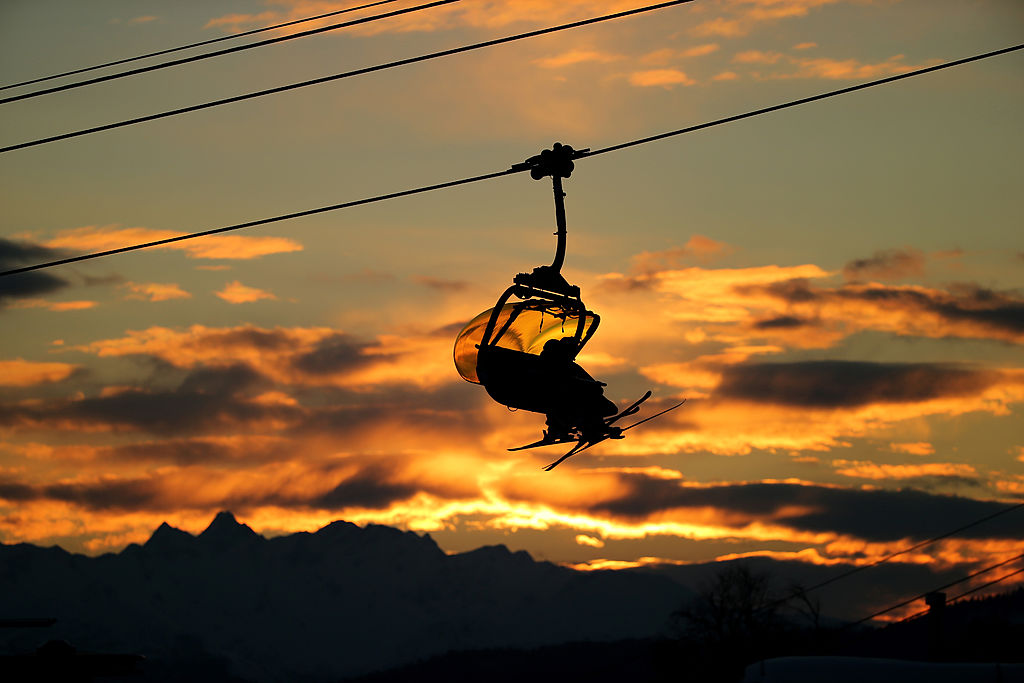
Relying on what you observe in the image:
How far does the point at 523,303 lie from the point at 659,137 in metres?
2.21

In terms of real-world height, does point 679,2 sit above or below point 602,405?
above

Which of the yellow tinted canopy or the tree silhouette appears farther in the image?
the tree silhouette

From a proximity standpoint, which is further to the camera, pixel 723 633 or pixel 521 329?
pixel 723 633

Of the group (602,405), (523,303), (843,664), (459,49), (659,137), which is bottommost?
(843,664)

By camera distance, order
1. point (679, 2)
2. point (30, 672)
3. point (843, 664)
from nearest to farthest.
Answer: point (679, 2) < point (30, 672) < point (843, 664)

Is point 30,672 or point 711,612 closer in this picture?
point 30,672

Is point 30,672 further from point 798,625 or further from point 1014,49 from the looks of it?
point 798,625

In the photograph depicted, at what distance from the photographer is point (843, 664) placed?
2652 centimetres

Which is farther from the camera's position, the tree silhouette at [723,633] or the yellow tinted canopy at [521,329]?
the tree silhouette at [723,633]

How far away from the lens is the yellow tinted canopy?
13.0 m

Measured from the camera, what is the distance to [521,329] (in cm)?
1313

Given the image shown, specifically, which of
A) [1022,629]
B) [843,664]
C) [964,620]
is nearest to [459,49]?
[843,664]

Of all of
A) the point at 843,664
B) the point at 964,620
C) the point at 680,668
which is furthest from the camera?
the point at 964,620

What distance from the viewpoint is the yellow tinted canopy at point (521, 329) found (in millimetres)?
12961
